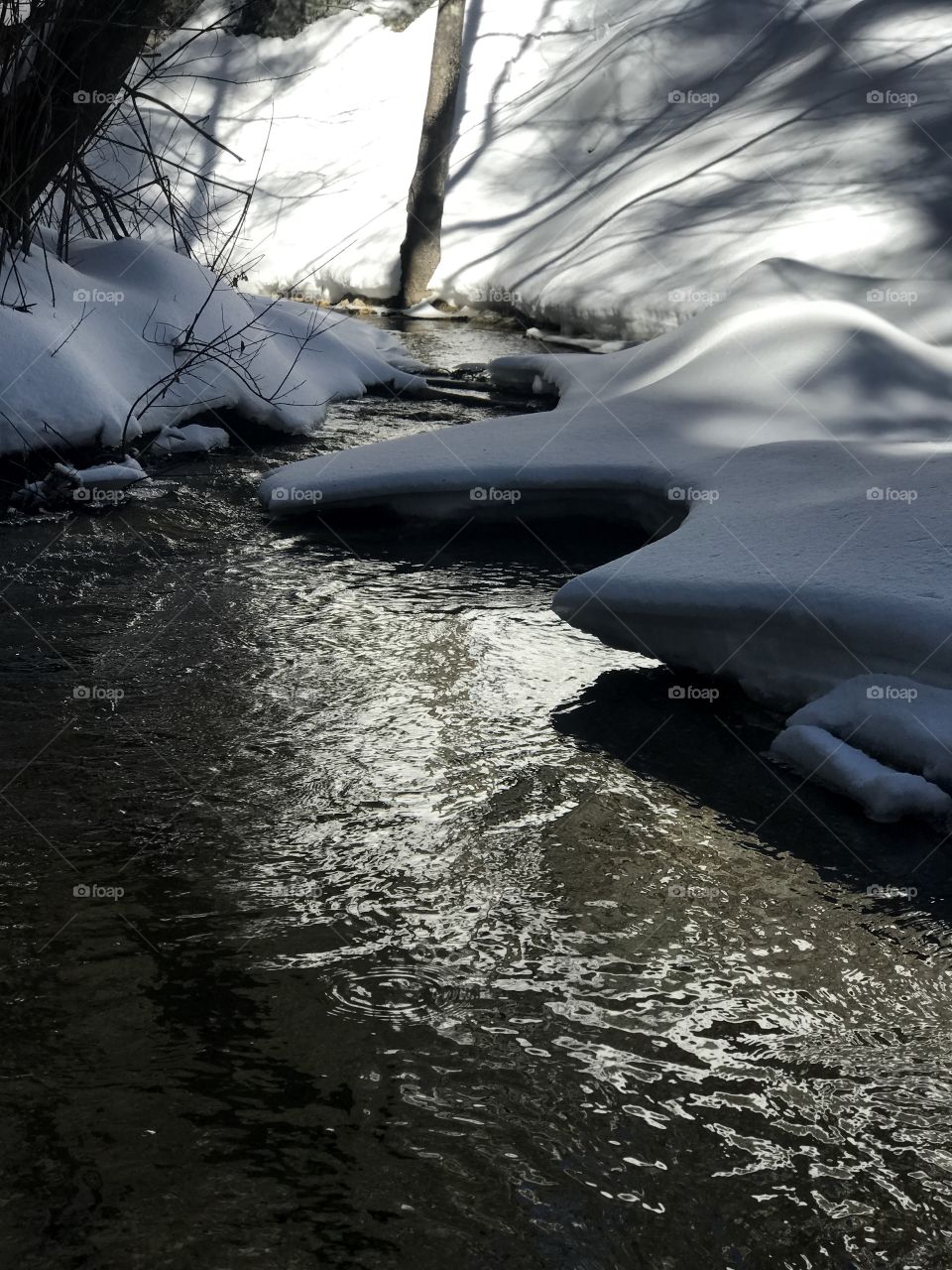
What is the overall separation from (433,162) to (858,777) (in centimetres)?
1039

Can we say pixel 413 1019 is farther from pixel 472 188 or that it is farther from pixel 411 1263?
pixel 472 188

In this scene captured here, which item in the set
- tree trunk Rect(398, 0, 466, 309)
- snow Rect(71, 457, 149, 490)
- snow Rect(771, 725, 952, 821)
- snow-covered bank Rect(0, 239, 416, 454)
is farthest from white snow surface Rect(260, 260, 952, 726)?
tree trunk Rect(398, 0, 466, 309)

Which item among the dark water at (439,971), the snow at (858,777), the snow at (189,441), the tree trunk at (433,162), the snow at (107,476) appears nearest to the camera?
the dark water at (439,971)

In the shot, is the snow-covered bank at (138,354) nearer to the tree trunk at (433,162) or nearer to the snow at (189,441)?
the snow at (189,441)

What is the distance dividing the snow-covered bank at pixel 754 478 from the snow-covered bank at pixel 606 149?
77.1 inches

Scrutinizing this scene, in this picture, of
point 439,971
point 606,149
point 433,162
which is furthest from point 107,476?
point 606,149

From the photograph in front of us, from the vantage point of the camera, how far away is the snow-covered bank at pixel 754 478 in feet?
11.1

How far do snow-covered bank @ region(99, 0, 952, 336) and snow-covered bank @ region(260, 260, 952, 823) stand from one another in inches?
77.1

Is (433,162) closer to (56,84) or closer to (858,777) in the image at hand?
(56,84)

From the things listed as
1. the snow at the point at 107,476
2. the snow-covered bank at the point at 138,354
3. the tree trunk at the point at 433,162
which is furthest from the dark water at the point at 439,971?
the tree trunk at the point at 433,162

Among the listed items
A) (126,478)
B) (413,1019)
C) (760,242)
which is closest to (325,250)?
(760,242)

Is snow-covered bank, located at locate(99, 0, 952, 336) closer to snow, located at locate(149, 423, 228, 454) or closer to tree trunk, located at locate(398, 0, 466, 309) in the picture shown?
tree trunk, located at locate(398, 0, 466, 309)

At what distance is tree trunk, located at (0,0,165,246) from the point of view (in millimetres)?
5434

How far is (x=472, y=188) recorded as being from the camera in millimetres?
13391
